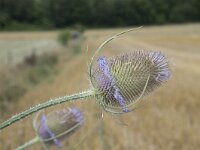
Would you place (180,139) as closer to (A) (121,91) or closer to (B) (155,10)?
(A) (121,91)

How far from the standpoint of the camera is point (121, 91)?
7.34 ft

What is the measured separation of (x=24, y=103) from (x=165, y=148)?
25.7ft

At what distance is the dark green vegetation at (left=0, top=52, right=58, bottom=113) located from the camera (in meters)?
19.5

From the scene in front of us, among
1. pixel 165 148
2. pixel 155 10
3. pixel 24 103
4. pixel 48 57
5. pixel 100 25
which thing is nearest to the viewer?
pixel 165 148

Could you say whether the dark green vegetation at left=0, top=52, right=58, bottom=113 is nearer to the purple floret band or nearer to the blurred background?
the blurred background

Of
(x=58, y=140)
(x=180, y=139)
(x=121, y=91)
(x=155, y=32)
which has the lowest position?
(x=155, y=32)

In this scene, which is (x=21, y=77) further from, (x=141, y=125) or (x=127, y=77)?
(x=127, y=77)

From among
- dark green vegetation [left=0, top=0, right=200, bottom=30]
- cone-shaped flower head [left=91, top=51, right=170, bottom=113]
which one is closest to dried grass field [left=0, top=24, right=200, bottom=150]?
cone-shaped flower head [left=91, top=51, right=170, bottom=113]

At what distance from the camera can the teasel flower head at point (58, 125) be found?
3284 mm

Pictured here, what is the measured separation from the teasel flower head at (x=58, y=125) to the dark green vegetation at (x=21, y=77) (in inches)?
508

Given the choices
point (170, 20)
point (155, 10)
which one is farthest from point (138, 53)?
point (170, 20)

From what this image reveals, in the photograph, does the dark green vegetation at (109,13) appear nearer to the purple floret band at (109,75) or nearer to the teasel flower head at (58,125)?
the teasel flower head at (58,125)

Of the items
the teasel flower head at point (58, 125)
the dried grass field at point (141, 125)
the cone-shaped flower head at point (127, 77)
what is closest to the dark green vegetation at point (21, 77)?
the dried grass field at point (141, 125)

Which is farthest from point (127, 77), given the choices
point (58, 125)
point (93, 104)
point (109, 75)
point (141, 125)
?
point (93, 104)
